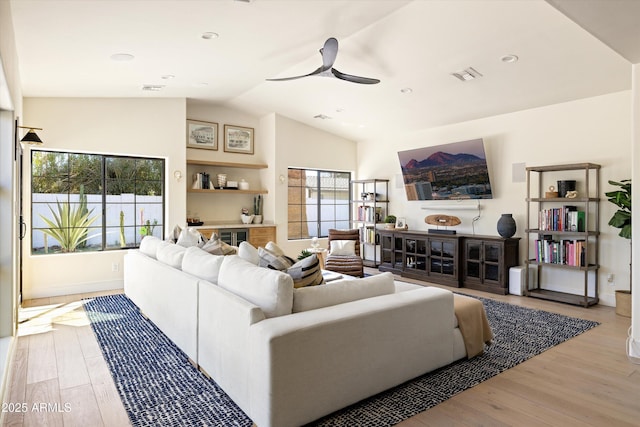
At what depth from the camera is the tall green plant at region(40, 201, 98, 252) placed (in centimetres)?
563

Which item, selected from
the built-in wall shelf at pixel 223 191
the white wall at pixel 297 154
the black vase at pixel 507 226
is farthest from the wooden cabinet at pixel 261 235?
the black vase at pixel 507 226

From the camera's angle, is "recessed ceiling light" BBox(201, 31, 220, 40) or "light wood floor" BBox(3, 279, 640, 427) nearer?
"light wood floor" BBox(3, 279, 640, 427)

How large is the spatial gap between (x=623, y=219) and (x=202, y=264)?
4.66 metres

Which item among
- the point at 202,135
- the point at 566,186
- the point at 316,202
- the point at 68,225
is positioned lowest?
the point at 68,225

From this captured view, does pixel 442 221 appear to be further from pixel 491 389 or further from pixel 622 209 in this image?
pixel 491 389

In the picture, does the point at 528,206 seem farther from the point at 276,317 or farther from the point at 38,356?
the point at 38,356

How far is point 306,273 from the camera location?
275cm

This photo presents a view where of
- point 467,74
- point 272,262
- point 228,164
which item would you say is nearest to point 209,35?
point 272,262

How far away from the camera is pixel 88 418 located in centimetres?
238

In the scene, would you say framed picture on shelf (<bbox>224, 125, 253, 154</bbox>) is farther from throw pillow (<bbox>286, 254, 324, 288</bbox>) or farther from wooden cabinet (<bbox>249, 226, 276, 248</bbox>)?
throw pillow (<bbox>286, 254, 324, 288</bbox>)

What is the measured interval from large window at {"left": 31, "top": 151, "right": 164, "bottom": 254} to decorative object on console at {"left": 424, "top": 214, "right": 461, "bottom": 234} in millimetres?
4556

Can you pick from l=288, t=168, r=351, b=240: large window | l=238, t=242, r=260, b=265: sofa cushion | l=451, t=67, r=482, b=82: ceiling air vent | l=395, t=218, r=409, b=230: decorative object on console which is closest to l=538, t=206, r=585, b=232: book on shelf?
l=451, t=67, r=482, b=82: ceiling air vent

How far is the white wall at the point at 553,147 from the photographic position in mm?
4887

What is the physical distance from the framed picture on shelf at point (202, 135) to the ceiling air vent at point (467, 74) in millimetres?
4376
